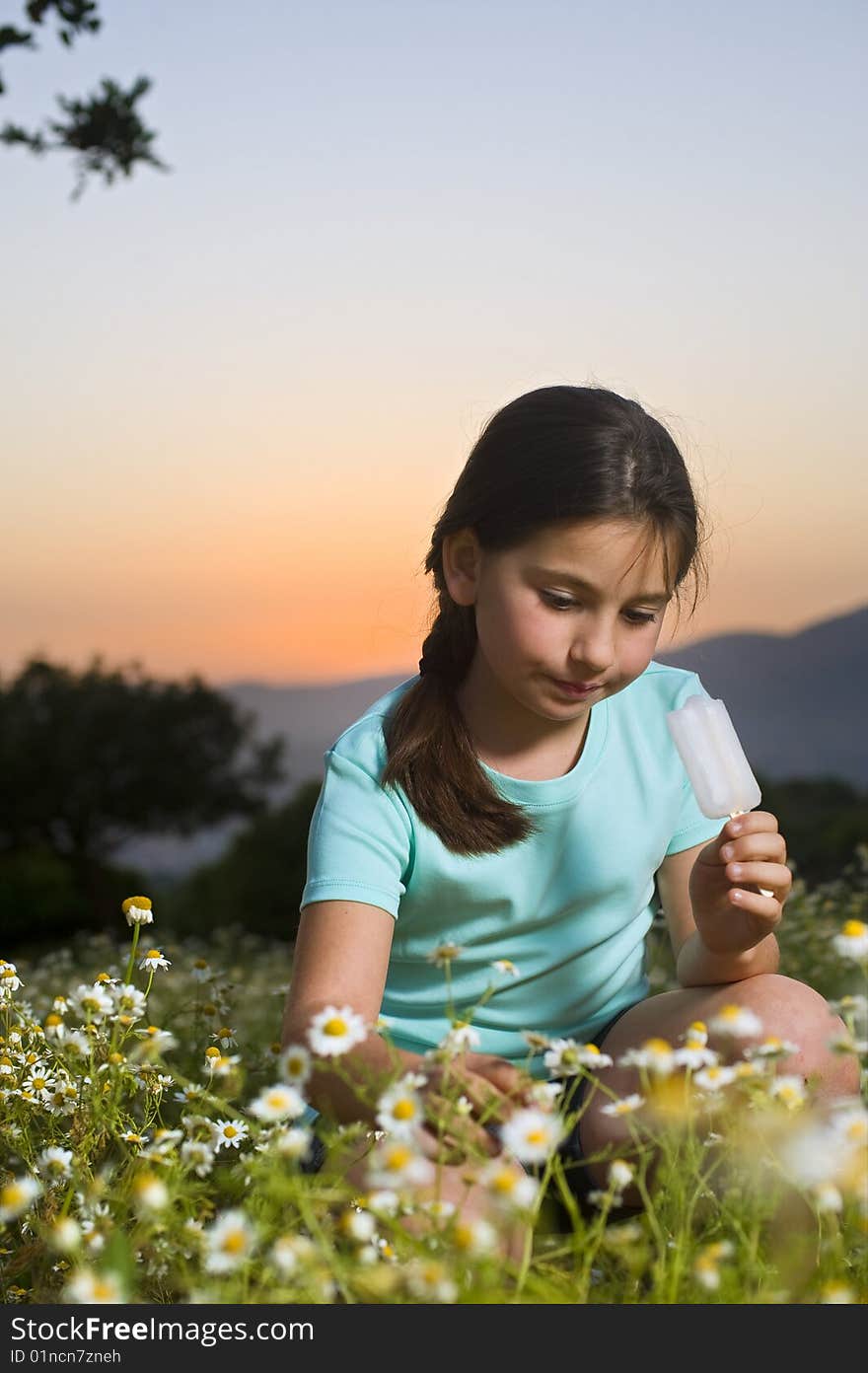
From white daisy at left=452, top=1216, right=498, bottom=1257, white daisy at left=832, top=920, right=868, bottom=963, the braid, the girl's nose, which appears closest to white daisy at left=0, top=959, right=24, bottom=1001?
the braid

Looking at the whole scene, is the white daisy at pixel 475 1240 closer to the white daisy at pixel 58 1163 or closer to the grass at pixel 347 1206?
the grass at pixel 347 1206

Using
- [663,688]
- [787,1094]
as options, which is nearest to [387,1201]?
[787,1094]

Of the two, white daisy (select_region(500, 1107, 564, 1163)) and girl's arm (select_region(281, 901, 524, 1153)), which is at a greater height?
white daisy (select_region(500, 1107, 564, 1163))

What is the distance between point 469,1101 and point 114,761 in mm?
11303

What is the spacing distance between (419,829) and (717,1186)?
774mm

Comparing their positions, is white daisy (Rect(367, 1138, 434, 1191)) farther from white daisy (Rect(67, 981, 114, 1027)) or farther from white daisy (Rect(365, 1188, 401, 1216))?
white daisy (Rect(67, 981, 114, 1027))

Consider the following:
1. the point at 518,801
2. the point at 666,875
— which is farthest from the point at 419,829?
the point at 666,875

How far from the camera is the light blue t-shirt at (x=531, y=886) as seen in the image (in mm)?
2385

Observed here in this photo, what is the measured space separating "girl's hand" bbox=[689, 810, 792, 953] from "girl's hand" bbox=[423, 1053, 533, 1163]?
1.42 ft

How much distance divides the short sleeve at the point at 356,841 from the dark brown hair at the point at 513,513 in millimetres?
48

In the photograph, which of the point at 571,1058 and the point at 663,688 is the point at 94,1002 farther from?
the point at 663,688

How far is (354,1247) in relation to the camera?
6.16ft

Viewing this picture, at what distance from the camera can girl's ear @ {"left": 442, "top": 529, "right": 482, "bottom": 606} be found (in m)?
2.36

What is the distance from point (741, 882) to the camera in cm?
208
